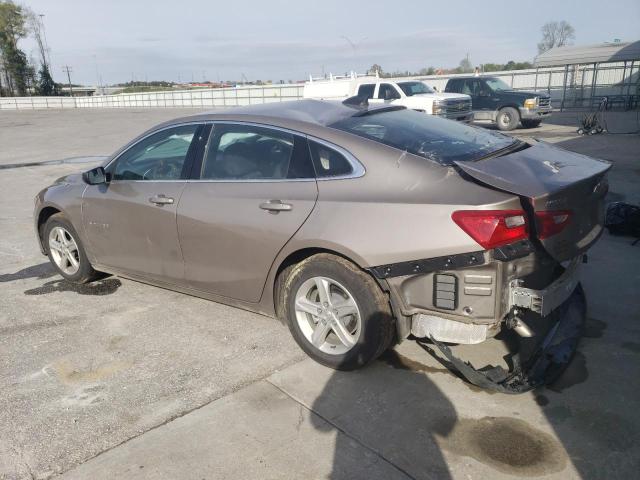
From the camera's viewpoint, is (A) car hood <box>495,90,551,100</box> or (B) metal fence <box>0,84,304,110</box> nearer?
(A) car hood <box>495,90,551,100</box>

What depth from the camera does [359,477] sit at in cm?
255

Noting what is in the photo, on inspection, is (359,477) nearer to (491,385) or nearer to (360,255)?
(491,385)

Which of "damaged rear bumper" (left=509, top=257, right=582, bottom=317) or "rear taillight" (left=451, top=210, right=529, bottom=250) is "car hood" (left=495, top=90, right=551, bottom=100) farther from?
"rear taillight" (left=451, top=210, right=529, bottom=250)

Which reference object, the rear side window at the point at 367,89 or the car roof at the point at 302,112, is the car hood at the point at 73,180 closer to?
the car roof at the point at 302,112

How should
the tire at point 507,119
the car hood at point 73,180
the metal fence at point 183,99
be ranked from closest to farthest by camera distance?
the car hood at point 73,180, the tire at point 507,119, the metal fence at point 183,99

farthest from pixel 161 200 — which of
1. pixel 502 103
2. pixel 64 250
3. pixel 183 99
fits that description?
pixel 183 99

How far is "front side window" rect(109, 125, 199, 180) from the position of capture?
167 inches

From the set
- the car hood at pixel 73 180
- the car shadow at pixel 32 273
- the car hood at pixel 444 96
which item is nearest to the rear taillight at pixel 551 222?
the car hood at pixel 73 180

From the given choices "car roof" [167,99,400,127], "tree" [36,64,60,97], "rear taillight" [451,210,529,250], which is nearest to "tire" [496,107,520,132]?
"car roof" [167,99,400,127]

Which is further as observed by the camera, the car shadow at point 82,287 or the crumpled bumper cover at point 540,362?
the car shadow at point 82,287

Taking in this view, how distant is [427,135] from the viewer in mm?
3719

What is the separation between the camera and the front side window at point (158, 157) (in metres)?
4.24

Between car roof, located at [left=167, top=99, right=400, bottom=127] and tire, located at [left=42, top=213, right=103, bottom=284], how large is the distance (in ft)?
5.66

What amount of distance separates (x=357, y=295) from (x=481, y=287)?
0.73 meters
